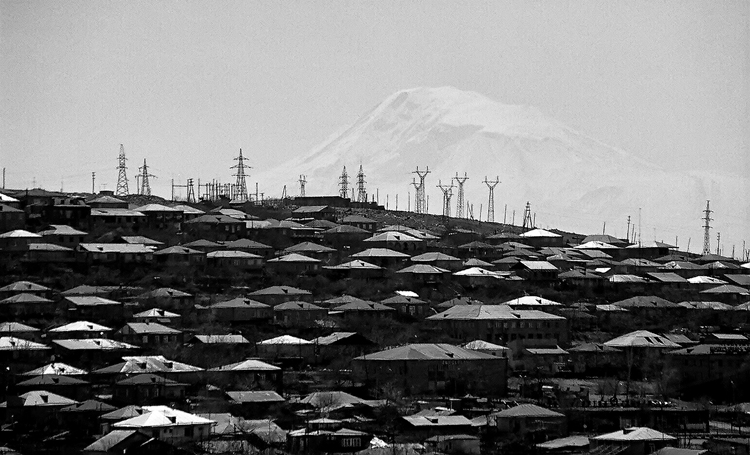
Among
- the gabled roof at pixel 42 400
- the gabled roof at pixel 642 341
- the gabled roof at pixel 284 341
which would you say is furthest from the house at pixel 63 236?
the gabled roof at pixel 42 400

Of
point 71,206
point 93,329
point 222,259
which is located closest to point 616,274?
point 222,259

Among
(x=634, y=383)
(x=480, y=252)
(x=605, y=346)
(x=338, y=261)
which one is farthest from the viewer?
(x=480, y=252)

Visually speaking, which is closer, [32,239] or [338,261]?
[32,239]

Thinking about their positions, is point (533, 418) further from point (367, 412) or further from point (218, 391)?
point (218, 391)

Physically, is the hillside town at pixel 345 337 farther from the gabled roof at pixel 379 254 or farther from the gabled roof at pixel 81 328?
the gabled roof at pixel 379 254

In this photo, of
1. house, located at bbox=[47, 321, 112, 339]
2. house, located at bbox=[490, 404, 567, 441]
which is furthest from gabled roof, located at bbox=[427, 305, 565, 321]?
house, located at bbox=[490, 404, 567, 441]

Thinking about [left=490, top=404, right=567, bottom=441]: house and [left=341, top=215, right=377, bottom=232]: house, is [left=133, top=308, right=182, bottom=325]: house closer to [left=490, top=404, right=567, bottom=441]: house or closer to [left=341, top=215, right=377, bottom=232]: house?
[left=490, top=404, right=567, bottom=441]: house
